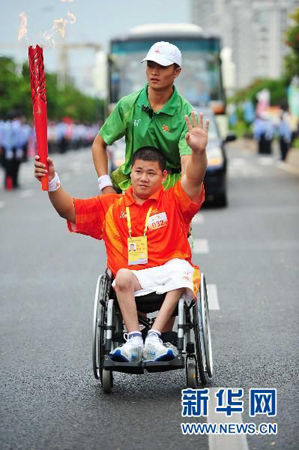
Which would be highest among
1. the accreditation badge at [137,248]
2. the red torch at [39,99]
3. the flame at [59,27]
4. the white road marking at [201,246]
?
the flame at [59,27]

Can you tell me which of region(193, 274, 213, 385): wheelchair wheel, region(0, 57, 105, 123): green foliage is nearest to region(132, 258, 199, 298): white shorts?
region(193, 274, 213, 385): wheelchair wheel

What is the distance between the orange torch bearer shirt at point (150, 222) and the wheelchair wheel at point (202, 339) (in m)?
0.28

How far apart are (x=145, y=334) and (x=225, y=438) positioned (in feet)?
3.92

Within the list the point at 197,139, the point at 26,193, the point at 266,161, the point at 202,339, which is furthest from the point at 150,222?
the point at 266,161

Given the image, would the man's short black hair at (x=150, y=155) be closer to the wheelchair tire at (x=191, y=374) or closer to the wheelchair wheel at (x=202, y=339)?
the wheelchair wheel at (x=202, y=339)

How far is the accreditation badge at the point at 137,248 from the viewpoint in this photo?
630 cm

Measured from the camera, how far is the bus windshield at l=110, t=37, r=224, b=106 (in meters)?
24.2

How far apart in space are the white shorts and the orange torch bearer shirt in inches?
2.5

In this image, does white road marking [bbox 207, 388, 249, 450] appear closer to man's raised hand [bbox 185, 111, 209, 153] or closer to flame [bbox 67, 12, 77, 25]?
man's raised hand [bbox 185, 111, 209, 153]

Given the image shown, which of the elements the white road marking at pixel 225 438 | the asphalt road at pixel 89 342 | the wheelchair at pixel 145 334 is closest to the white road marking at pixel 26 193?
the asphalt road at pixel 89 342

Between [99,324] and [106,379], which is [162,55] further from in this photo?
[106,379]

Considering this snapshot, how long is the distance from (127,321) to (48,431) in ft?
2.96

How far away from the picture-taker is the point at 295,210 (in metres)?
18.9

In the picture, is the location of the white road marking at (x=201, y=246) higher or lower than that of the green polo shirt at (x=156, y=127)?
lower
